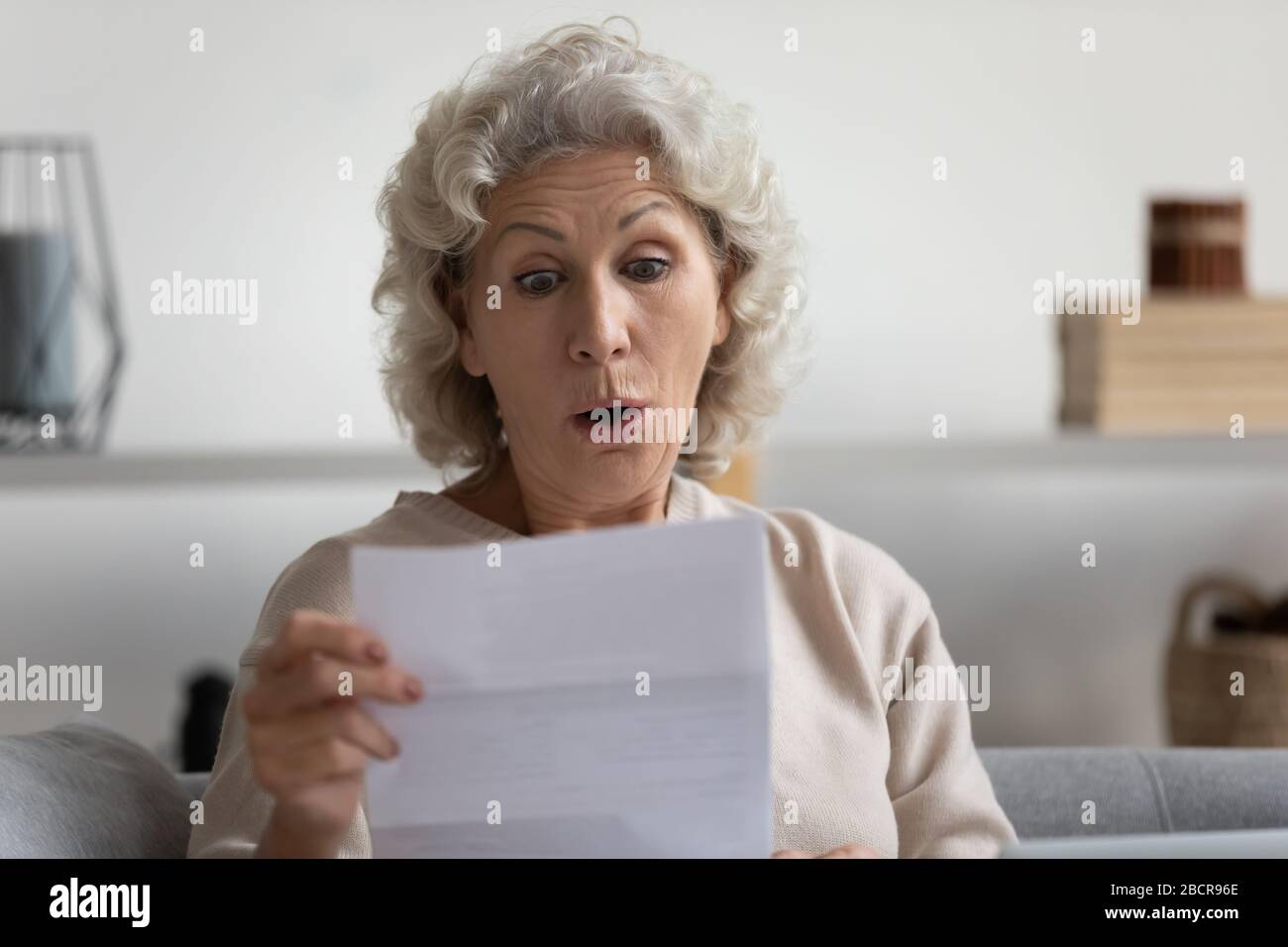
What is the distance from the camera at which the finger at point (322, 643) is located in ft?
2.43

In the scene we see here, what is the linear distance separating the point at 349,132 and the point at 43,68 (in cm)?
49

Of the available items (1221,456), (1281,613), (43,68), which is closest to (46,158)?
(43,68)

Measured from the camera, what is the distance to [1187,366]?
2.12 m

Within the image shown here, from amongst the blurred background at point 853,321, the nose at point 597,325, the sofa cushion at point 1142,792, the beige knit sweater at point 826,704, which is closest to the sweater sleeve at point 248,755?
the beige knit sweater at point 826,704

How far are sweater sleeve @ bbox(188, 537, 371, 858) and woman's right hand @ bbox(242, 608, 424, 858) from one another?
16 centimetres

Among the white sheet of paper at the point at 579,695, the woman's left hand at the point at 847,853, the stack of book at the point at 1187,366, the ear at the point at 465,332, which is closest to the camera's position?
the white sheet of paper at the point at 579,695

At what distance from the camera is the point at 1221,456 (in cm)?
210

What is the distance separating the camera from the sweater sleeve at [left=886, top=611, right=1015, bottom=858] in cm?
113

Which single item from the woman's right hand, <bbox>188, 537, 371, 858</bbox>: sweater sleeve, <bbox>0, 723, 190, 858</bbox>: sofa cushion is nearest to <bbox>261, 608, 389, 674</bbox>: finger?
the woman's right hand

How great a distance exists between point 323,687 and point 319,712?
2 centimetres

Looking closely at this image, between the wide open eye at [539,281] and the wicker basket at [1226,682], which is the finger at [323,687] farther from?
the wicker basket at [1226,682]

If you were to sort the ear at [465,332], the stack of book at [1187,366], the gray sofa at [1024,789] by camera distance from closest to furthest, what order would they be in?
the gray sofa at [1024,789] < the ear at [465,332] < the stack of book at [1187,366]

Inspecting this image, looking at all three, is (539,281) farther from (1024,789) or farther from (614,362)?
(1024,789)
